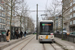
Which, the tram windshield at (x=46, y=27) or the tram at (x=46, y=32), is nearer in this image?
the tram at (x=46, y=32)

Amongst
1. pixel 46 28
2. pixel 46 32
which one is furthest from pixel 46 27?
pixel 46 32

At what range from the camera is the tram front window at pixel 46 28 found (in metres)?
16.6

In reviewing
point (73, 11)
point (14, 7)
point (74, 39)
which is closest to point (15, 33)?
point (14, 7)

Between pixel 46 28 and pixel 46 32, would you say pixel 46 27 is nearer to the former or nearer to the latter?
pixel 46 28

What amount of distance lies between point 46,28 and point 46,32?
55 centimetres

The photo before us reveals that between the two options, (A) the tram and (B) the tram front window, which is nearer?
(A) the tram

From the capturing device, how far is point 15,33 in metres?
24.5

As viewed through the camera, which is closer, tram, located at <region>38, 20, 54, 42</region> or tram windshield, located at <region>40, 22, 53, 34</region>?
tram, located at <region>38, 20, 54, 42</region>

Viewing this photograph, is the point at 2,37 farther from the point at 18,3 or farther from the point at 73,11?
the point at 73,11

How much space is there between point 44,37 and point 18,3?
843 cm

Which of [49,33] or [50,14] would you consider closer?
[49,33]

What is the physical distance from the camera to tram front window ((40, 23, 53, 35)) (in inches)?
652

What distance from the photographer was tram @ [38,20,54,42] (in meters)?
16.5

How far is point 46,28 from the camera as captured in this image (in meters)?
16.7
